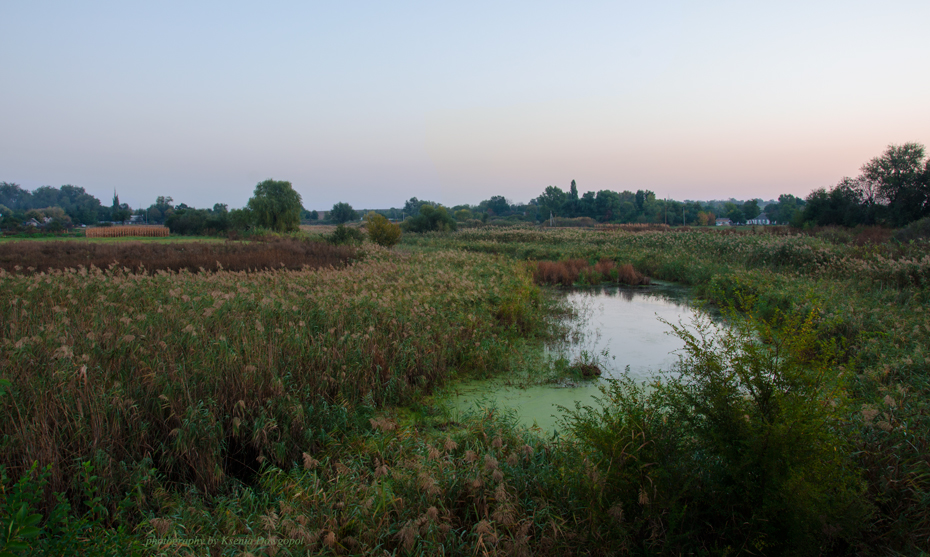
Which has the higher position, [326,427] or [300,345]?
[300,345]

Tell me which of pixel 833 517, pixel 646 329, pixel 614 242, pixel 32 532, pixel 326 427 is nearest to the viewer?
pixel 32 532

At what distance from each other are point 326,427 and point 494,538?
102 inches

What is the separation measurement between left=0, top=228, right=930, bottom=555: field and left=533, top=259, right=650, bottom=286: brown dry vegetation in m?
10.6

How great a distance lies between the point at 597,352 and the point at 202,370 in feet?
20.5

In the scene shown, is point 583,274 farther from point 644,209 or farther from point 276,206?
point 644,209

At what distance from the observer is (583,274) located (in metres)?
17.6

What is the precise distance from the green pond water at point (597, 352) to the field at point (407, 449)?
0.65 meters

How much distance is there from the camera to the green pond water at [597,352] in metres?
5.80

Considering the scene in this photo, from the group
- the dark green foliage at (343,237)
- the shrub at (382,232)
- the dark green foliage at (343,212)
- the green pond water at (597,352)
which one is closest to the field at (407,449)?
the green pond water at (597,352)

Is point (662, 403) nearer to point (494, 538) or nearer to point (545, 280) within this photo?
point (494, 538)

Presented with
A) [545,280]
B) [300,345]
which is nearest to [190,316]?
[300,345]

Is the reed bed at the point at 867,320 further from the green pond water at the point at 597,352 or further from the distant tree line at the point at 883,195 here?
the distant tree line at the point at 883,195

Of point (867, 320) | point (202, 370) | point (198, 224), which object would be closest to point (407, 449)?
point (202, 370)

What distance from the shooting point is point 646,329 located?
33.9 ft
